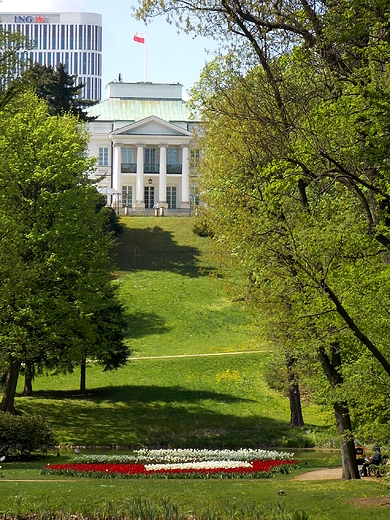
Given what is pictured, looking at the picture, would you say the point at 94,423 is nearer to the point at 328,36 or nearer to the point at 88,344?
the point at 88,344

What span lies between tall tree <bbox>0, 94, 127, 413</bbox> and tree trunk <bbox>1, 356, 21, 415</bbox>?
0.04m

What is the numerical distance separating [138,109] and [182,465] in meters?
69.1

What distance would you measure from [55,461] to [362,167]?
45.5ft

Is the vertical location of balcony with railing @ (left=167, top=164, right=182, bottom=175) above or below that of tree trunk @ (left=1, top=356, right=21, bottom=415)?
above

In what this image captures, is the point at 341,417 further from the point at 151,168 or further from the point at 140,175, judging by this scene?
the point at 151,168

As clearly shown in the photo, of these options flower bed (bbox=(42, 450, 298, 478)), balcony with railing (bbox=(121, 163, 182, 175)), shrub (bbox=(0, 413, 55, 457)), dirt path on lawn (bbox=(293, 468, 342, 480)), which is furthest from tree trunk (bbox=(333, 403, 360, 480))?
balcony with railing (bbox=(121, 163, 182, 175))

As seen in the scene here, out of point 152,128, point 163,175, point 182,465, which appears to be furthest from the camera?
point 163,175

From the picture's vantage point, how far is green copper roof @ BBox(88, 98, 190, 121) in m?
86.4

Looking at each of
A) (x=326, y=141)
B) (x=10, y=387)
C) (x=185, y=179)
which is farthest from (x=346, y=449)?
(x=185, y=179)

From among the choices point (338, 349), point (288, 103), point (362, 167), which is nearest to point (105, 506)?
point (338, 349)

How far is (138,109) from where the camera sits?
88125 mm

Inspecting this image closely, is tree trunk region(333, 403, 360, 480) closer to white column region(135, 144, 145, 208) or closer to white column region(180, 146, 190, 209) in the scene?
white column region(135, 144, 145, 208)

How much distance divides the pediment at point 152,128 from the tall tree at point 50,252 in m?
45.9

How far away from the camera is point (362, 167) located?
15898mm
